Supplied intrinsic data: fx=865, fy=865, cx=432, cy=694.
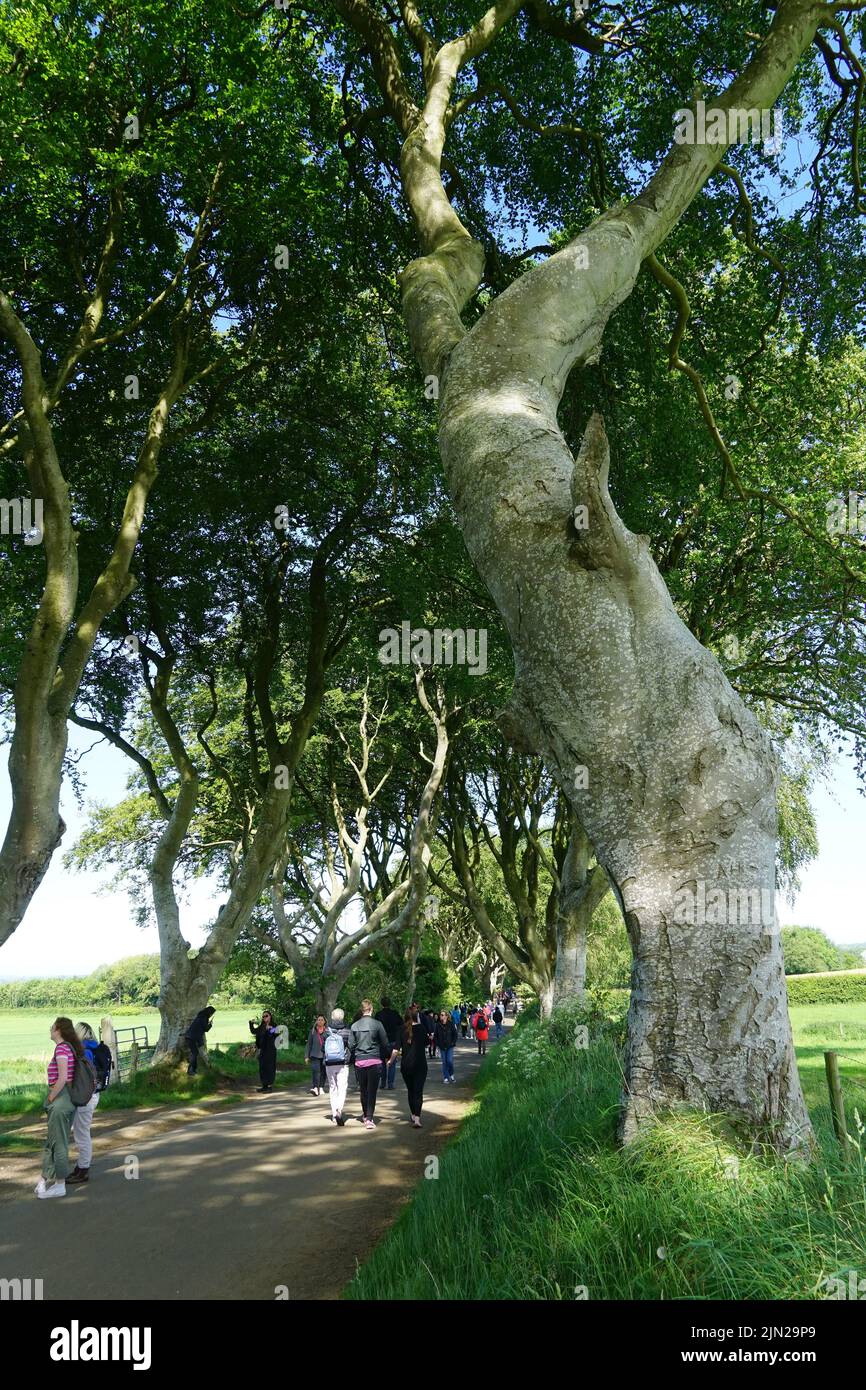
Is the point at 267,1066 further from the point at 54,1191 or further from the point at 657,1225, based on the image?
the point at 657,1225

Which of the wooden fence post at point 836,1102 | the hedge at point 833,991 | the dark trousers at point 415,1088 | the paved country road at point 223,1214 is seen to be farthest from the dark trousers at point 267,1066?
the hedge at point 833,991

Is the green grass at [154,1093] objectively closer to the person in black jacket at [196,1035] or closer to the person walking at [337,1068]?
the person in black jacket at [196,1035]

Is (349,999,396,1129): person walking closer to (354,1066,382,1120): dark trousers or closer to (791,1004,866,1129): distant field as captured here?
(354,1066,382,1120): dark trousers

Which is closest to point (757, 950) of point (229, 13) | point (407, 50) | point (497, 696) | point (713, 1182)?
point (713, 1182)

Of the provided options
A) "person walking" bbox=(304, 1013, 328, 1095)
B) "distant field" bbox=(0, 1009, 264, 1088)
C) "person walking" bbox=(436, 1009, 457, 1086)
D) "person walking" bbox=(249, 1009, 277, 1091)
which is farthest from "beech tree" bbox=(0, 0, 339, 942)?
"person walking" bbox=(436, 1009, 457, 1086)

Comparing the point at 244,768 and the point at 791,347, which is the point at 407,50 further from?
the point at 244,768

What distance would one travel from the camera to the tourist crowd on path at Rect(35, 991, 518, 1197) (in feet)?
28.0

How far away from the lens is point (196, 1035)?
678 inches

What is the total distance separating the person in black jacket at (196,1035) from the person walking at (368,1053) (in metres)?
5.49

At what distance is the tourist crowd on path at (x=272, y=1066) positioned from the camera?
8.55 metres

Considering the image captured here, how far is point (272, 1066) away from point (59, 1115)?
1121 centimetres

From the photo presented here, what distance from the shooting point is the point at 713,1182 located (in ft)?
10.3

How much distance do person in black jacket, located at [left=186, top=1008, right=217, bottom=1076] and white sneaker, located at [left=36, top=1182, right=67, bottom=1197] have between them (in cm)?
834

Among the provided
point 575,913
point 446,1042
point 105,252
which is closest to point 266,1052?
point 446,1042
